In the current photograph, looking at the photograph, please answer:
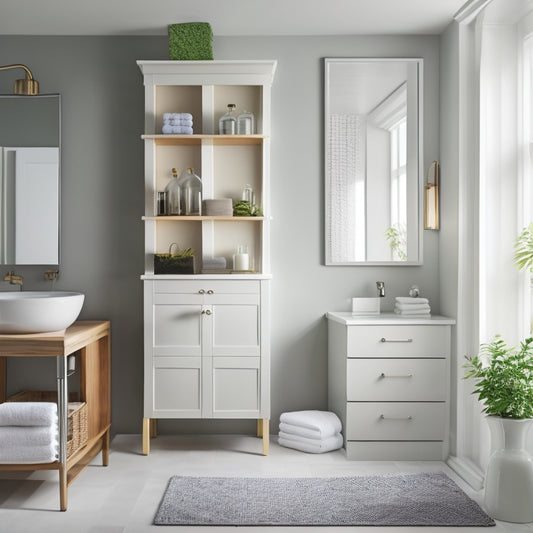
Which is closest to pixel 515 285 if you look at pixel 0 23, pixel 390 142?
pixel 390 142

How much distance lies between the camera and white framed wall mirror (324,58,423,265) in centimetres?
394

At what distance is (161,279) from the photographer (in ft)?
11.8

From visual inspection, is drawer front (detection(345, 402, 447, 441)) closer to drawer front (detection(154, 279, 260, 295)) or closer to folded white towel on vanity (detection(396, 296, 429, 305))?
folded white towel on vanity (detection(396, 296, 429, 305))

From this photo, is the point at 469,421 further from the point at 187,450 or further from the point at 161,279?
the point at 161,279

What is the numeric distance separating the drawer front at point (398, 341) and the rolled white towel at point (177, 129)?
4.80ft

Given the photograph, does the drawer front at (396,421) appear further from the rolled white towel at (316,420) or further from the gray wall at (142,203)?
A: the gray wall at (142,203)

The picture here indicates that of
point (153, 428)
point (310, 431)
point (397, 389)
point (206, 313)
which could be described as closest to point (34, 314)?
point (206, 313)

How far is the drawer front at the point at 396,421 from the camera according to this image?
3500mm

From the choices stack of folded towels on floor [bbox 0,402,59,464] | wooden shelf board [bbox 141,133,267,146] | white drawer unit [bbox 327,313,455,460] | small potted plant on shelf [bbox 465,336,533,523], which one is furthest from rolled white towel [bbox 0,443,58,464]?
small potted plant on shelf [bbox 465,336,533,523]

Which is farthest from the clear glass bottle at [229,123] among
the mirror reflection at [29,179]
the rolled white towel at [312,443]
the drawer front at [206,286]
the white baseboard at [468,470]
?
the white baseboard at [468,470]

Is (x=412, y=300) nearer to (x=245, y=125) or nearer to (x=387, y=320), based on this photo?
(x=387, y=320)

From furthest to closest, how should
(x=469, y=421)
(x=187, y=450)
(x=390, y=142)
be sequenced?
(x=390, y=142) → (x=187, y=450) → (x=469, y=421)

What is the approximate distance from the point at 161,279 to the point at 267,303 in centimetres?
62

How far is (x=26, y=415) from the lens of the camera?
273cm
